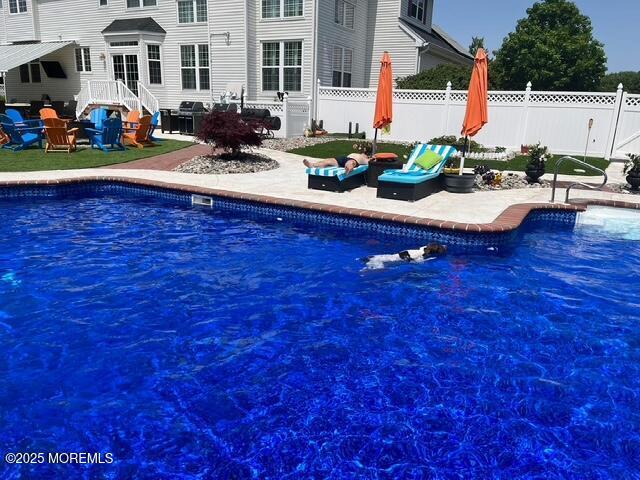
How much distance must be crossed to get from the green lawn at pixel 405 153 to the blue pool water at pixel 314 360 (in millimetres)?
6983

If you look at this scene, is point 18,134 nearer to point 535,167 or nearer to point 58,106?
→ point 58,106

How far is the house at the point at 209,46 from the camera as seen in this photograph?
2191 cm

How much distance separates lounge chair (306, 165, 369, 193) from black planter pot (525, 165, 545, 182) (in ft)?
14.4

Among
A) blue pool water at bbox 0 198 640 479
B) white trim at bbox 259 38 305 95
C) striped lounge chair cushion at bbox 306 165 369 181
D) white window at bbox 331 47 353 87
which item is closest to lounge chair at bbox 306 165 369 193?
striped lounge chair cushion at bbox 306 165 369 181

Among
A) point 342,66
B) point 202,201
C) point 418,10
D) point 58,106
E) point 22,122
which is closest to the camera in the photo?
point 202,201

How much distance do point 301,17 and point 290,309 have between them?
61.2ft

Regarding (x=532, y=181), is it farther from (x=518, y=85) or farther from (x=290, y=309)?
(x=518, y=85)

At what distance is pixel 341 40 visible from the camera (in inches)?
930

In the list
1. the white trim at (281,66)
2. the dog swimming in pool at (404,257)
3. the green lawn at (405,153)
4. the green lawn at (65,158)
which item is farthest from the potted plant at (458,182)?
the white trim at (281,66)

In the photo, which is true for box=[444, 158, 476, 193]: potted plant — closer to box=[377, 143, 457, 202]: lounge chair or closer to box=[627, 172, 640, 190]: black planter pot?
box=[377, 143, 457, 202]: lounge chair

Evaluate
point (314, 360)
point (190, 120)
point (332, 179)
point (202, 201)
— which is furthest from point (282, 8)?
point (314, 360)

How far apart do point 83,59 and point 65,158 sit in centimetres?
1573

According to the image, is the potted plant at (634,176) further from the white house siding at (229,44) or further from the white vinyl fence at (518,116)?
the white house siding at (229,44)

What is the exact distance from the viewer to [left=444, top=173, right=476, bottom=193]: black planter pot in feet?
35.2
